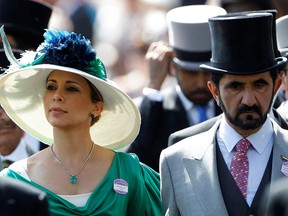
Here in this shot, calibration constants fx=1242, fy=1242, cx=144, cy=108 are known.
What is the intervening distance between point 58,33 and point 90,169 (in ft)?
2.59

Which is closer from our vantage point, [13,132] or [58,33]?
[58,33]

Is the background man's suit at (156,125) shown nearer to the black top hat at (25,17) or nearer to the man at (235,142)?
the black top hat at (25,17)

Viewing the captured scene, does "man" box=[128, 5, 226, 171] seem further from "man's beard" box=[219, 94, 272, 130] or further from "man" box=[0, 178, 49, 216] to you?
"man" box=[0, 178, 49, 216]

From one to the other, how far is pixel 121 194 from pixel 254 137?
0.81 m

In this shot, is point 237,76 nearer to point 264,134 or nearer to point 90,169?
point 264,134

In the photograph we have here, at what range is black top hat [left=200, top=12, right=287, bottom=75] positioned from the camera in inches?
277

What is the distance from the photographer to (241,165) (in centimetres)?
688

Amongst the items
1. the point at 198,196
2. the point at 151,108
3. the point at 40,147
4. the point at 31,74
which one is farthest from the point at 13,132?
the point at 198,196

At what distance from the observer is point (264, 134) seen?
22.9ft

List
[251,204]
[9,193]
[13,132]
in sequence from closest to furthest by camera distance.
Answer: [9,193] → [251,204] → [13,132]

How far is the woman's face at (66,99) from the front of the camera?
688 centimetres

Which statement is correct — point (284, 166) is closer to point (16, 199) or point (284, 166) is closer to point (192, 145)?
point (192, 145)

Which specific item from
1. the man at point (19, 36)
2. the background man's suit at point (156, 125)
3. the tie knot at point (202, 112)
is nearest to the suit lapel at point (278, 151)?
the background man's suit at point (156, 125)

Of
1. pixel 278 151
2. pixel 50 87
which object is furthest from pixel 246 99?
pixel 50 87
